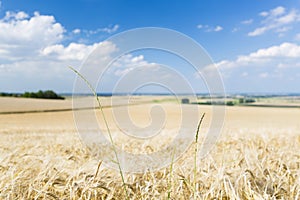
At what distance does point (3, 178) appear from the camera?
1.81 m

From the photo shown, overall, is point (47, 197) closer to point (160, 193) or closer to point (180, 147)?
point (160, 193)

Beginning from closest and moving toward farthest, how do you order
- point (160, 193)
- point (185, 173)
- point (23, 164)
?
point (160, 193) < point (185, 173) < point (23, 164)

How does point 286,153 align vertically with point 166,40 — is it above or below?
below

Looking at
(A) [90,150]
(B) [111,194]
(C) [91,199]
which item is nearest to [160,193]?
(B) [111,194]

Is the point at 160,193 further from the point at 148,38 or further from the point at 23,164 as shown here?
the point at 148,38

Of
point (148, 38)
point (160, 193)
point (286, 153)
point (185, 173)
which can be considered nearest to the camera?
point (160, 193)

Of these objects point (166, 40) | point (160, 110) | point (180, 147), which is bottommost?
point (180, 147)

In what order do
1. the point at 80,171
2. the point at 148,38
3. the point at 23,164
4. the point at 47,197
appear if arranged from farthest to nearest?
the point at 148,38 → the point at 23,164 → the point at 80,171 → the point at 47,197

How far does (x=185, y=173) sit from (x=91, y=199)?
0.75m

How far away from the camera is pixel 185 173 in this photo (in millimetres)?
2094

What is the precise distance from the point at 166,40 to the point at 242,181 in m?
2.76

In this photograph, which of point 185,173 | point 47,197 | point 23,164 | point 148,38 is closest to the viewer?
point 47,197

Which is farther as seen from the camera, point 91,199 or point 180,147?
point 180,147

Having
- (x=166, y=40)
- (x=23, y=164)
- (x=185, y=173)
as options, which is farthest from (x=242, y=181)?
(x=166, y=40)
